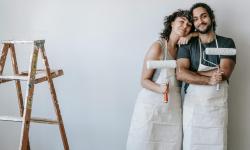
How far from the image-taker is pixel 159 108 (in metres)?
2.02

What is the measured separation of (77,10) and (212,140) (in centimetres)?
122

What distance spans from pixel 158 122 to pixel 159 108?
84 mm

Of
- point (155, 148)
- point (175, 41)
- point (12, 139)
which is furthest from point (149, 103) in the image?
point (12, 139)

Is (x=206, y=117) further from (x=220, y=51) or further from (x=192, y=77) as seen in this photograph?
(x=220, y=51)

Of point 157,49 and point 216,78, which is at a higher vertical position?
point 157,49

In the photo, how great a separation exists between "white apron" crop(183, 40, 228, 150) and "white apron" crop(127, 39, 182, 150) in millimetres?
94

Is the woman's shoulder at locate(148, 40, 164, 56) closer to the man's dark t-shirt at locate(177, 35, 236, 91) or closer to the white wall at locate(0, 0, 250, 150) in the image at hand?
the man's dark t-shirt at locate(177, 35, 236, 91)

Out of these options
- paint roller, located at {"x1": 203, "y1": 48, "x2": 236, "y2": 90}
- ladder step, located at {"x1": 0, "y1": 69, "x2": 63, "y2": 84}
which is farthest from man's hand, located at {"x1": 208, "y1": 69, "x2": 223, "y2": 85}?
ladder step, located at {"x1": 0, "y1": 69, "x2": 63, "y2": 84}

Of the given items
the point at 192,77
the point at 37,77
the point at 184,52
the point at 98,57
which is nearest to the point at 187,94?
the point at 192,77

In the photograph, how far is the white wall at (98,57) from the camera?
225 cm

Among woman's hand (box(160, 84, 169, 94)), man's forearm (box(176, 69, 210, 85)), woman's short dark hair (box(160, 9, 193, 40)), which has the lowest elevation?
woman's hand (box(160, 84, 169, 94))

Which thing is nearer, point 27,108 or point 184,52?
point 27,108

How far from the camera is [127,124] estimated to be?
7.96 ft

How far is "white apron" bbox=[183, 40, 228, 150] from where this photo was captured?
1.94m
